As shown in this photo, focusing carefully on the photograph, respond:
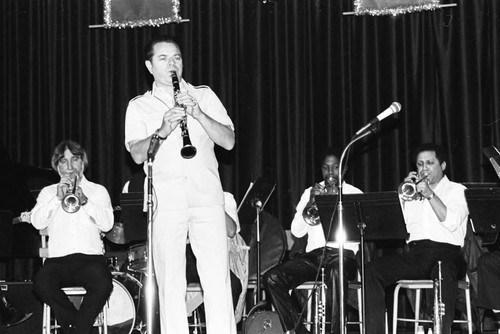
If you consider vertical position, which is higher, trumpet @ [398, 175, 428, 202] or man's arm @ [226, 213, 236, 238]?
trumpet @ [398, 175, 428, 202]

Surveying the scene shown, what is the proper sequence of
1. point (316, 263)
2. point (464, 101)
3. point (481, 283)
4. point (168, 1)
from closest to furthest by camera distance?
1. point (481, 283)
2. point (316, 263)
3. point (464, 101)
4. point (168, 1)

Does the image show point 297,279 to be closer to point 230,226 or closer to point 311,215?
point 311,215

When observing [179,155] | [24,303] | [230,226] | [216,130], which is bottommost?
[24,303]

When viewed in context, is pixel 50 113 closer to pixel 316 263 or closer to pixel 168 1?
pixel 168 1

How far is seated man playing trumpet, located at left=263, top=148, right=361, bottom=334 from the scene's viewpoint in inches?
252

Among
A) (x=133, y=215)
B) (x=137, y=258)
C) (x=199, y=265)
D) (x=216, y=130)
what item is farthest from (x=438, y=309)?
(x=137, y=258)

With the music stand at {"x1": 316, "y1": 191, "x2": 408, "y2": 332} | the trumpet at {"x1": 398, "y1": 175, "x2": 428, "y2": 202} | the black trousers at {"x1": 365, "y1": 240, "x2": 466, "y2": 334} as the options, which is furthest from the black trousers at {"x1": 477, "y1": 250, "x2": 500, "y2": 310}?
the music stand at {"x1": 316, "y1": 191, "x2": 408, "y2": 332}

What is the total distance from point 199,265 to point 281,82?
12.3 feet

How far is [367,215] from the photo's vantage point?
19.2ft

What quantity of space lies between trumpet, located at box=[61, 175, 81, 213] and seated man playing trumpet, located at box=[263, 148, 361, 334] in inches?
60.8

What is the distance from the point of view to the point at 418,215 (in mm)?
6566

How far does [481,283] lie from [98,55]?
440 centimetres

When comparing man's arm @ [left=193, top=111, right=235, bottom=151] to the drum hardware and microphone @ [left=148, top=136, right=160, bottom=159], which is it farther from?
the drum hardware

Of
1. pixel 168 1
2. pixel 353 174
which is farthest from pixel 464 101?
pixel 168 1
